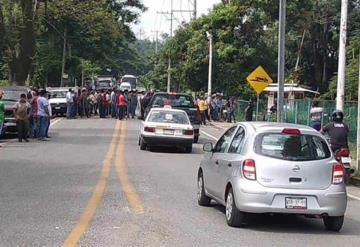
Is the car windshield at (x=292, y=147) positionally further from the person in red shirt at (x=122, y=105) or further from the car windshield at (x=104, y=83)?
the car windshield at (x=104, y=83)

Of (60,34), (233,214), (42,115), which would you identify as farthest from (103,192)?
(60,34)

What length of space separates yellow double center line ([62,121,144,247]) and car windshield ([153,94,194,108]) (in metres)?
4.44

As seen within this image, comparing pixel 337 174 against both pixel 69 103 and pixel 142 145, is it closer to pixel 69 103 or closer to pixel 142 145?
pixel 142 145

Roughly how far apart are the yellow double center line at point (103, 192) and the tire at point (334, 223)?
111 inches

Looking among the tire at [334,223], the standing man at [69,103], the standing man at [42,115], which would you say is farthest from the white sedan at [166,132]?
the standing man at [69,103]

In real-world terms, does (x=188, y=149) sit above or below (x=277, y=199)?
below

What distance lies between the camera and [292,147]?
391 inches

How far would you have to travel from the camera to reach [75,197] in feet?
39.9

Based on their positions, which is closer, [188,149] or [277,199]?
[277,199]

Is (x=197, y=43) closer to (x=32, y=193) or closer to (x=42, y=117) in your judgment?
(x=42, y=117)

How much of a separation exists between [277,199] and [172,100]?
710 inches

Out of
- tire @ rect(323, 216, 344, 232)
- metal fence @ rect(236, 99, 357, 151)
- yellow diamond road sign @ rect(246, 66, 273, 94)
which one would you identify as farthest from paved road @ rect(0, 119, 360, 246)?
yellow diamond road sign @ rect(246, 66, 273, 94)

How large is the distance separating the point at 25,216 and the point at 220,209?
128 inches

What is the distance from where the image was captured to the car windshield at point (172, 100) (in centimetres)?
2717
